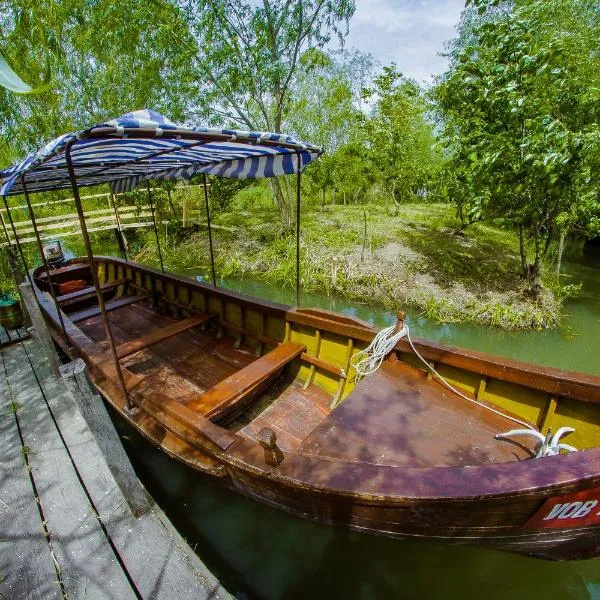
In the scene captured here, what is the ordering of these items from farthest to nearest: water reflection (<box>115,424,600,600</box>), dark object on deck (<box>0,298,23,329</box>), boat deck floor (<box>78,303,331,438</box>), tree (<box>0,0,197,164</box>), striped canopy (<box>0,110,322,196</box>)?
tree (<box>0,0,197,164</box>) → dark object on deck (<box>0,298,23,329</box>) → boat deck floor (<box>78,303,331,438</box>) → water reflection (<box>115,424,600,600</box>) → striped canopy (<box>0,110,322,196</box>)

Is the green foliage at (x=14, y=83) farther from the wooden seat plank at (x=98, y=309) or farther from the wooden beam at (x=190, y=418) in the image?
the wooden seat plank at (x=98, y=309)

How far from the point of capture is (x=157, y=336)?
420 centimetres

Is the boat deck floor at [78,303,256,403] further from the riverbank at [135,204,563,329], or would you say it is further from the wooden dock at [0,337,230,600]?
the riverbank at [135,204,563,329]

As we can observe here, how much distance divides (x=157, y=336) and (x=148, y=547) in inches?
93.9

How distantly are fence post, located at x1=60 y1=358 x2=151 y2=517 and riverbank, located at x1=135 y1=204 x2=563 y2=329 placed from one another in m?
6.29

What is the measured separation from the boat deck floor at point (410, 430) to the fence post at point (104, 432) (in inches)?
49.8

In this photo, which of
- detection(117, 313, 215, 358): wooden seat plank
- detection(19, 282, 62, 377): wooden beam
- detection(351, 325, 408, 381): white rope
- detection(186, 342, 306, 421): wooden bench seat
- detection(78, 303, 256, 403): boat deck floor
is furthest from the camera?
detection(78, 303, 256, 403): boat deck floor

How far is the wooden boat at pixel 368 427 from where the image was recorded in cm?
181

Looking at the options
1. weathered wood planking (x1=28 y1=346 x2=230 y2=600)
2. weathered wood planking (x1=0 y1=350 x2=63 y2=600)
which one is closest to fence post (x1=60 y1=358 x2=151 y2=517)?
weathered wood planking (x1=28 y1=346 x2=230 y2=600)

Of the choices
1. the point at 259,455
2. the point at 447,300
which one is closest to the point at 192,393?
the point at 259,455

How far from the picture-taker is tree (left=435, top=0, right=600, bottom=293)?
4.89m

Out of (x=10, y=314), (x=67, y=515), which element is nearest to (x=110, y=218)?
(x=10, y=314)

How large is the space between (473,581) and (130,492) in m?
2.74

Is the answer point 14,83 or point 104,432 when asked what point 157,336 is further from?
point 14,83
